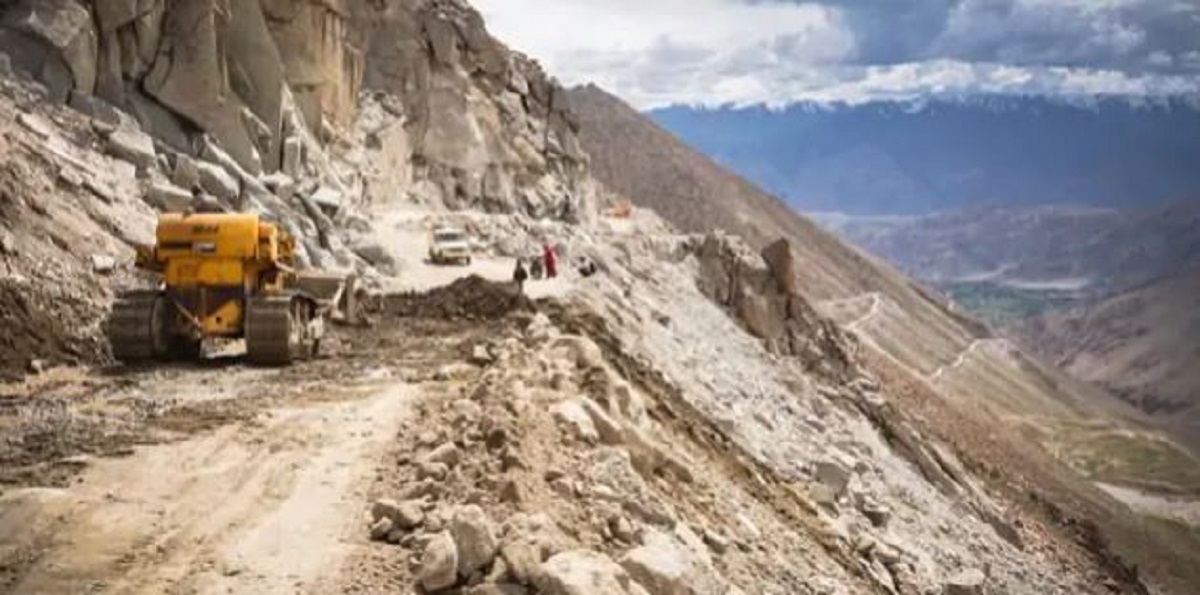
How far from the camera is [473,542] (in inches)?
358

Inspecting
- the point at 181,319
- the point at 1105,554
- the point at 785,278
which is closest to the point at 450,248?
the point at 785,278

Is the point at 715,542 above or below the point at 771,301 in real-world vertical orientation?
above

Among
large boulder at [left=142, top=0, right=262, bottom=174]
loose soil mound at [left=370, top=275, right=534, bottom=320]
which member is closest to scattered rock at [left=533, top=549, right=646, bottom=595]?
loose soil mound at [left=370, top=275, right=534, bottom=320]

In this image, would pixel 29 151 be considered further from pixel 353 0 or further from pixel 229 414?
pixel 353 0

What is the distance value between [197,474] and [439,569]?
153 inches

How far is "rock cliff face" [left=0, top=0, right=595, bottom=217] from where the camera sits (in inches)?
1160

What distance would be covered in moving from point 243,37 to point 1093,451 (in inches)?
3532

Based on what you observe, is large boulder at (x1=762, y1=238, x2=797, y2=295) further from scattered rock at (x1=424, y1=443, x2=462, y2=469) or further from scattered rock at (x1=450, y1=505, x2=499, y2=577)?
scattered rock at (x1=450, y1=505, x2=499, y2=577)

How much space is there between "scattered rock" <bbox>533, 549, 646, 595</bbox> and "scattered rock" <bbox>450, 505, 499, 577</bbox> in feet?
1.59

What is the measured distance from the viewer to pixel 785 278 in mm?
51156

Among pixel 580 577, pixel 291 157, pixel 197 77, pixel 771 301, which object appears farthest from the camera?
pixel 771 301

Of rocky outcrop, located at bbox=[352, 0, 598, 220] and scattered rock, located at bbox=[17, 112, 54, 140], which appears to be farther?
rocky outcrop, located at bbox=[352, 0, 598, 220]

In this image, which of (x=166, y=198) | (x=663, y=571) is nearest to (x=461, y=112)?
(x=166, y=198)

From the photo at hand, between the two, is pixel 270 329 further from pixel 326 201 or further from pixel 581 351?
pixel 326 201
